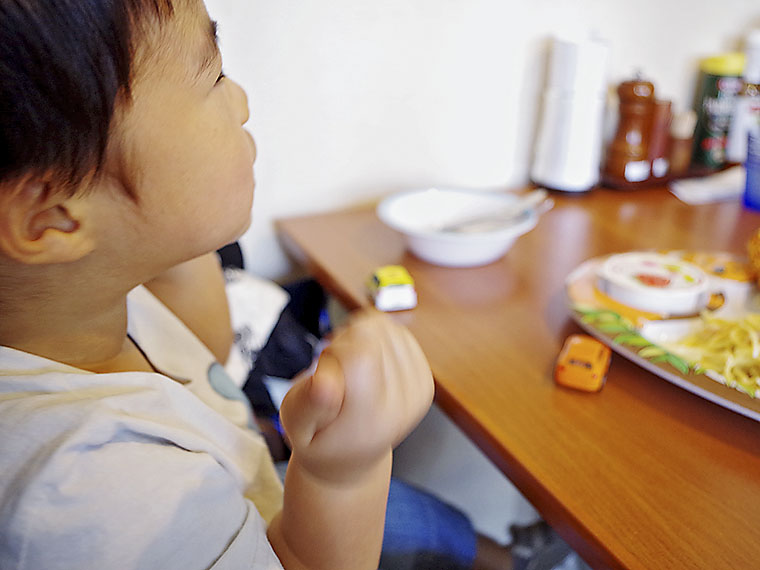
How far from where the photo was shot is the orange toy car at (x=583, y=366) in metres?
0.59

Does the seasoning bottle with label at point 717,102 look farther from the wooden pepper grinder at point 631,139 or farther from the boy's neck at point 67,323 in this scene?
the boy's neck at point 67,323

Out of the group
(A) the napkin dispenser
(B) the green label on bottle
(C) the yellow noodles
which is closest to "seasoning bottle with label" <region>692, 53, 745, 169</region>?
(B) the green label on bottle

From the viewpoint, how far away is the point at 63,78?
13.8 inches

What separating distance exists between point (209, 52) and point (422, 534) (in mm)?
586

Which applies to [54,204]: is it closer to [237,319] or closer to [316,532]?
[316,532]

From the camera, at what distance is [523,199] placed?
95cm

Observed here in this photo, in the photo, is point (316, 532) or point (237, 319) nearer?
point (316, 532)

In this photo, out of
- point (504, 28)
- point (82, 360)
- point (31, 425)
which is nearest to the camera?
point (31, 425)

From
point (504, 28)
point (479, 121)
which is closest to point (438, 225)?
point (479, 121)

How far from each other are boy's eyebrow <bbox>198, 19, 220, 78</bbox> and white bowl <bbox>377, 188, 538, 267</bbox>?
0.42 meters

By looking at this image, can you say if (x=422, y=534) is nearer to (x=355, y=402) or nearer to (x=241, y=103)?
(x=355, y=402)

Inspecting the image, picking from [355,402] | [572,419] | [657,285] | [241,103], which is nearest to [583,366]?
[572,419]

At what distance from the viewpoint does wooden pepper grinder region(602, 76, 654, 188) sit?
1091 mm

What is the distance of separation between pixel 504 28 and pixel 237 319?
67cm
